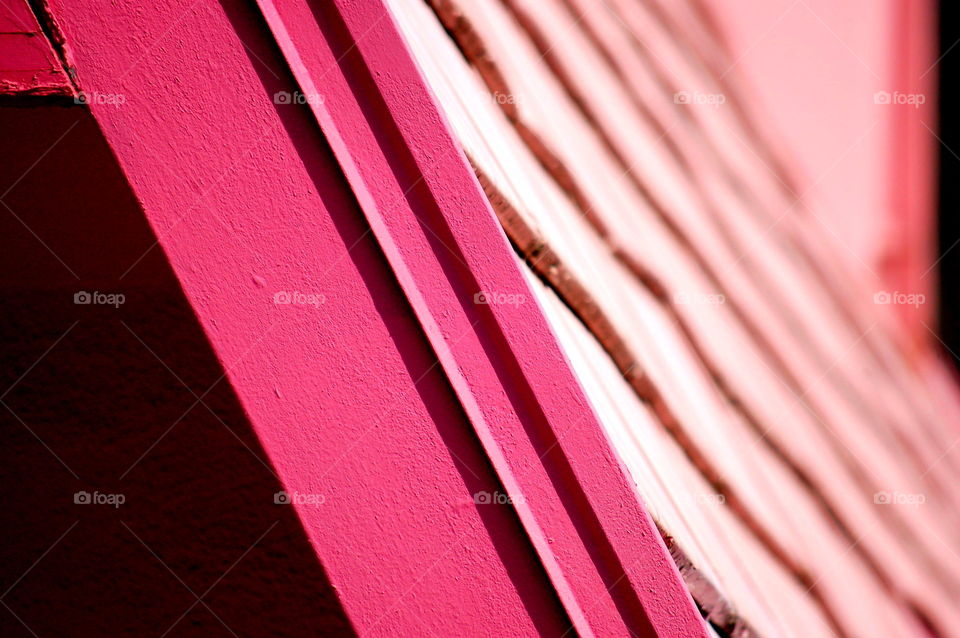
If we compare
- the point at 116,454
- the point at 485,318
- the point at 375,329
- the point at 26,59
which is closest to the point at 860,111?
the point at 485,318

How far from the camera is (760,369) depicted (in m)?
1.49

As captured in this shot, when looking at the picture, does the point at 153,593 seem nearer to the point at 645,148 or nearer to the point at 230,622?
the point at 230,622

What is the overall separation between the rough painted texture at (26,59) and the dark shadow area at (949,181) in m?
2.45

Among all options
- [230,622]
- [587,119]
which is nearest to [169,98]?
[587,119]

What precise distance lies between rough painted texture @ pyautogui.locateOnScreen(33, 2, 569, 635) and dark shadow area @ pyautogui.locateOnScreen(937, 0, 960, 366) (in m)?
1.66

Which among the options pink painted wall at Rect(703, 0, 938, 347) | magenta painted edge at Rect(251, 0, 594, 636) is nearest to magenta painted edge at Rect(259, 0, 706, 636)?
magenta painted edge at Rect(251, 0, 594, 636)

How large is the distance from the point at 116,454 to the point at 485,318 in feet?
3.77

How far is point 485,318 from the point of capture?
1.06 meters

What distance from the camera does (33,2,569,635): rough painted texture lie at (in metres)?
1.01

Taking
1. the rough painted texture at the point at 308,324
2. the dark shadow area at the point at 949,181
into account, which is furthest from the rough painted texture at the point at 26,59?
the dark shadow area at the point at 949,181

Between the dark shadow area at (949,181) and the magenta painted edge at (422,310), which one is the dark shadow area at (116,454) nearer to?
the magenta painted edge at (422,310)

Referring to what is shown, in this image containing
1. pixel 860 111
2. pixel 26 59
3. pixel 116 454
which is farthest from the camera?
pixel 860 111

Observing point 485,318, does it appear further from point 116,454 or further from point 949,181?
point 949,181

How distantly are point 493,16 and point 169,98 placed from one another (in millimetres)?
823
